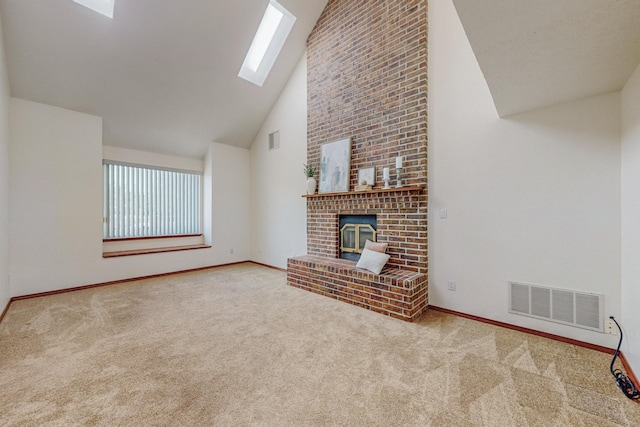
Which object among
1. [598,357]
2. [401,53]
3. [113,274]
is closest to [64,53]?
[113,274]

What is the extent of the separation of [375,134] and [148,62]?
3.24 m

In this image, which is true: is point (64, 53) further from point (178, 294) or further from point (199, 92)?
point (178, 294)

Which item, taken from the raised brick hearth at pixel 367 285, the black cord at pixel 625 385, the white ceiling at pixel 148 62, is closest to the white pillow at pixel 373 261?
the raised brick hearth at pixel 367 285

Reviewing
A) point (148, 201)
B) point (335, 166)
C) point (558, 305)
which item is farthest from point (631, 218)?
point (148, 201)

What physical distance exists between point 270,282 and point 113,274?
2484 mm

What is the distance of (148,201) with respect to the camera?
489cm

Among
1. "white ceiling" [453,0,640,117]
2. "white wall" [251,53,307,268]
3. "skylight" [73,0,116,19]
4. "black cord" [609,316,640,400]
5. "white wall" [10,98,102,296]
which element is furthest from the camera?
"white wall" [251,53,307,268]

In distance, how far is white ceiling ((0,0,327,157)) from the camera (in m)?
2.91

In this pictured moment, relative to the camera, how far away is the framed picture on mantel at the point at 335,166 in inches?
146

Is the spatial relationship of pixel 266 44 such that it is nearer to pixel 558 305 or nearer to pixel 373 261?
pixel 373 261

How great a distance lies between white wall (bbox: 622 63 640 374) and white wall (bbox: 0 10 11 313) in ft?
18.5

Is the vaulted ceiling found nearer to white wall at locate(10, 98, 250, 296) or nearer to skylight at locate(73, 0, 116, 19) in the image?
skylight at locate(73, 0, 116, 19)

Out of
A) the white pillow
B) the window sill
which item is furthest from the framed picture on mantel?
the window sill

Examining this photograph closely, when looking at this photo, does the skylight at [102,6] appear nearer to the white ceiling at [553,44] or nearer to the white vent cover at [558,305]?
the white ceiling at [553,44]
